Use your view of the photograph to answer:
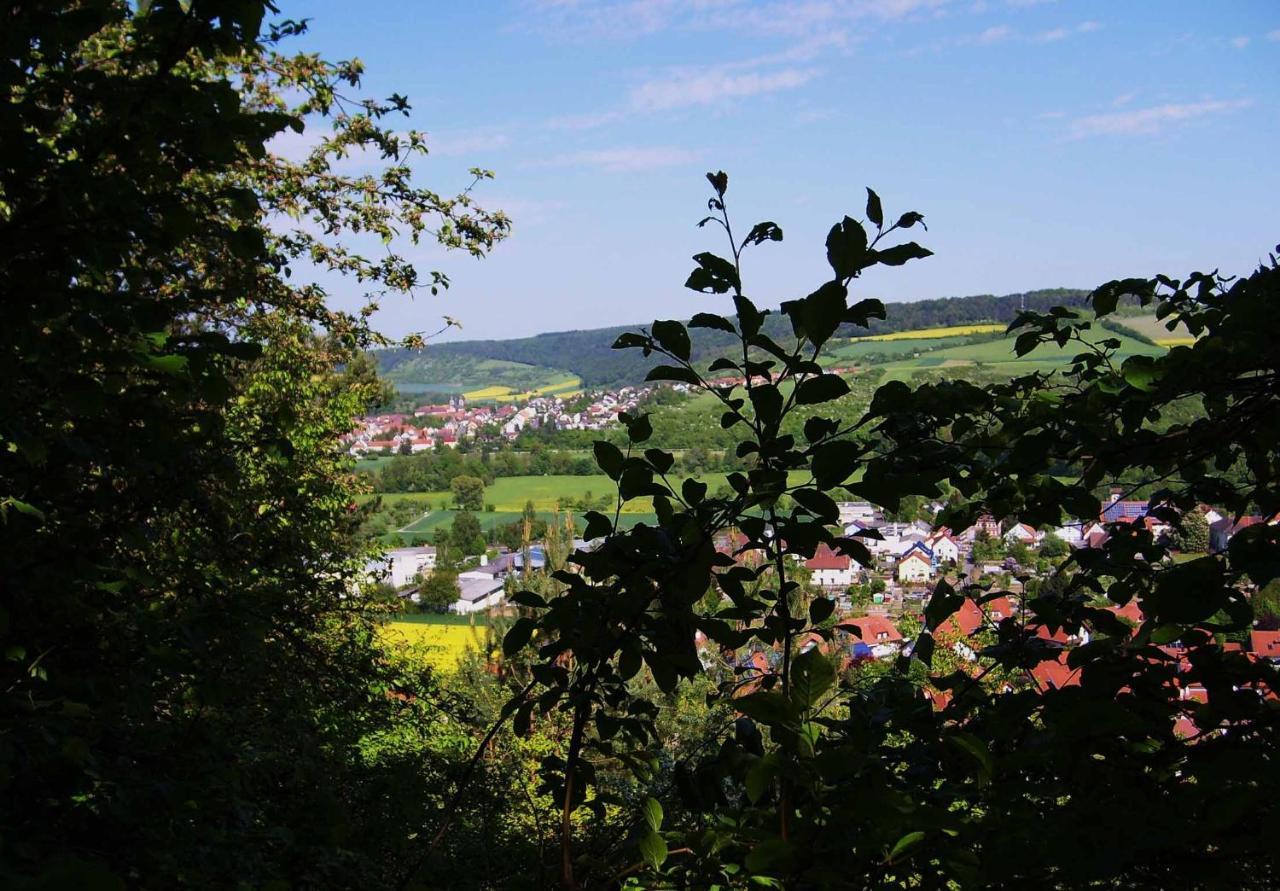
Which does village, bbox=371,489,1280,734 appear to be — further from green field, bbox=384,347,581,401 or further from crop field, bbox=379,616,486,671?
green field, bbox=384,347,581,401

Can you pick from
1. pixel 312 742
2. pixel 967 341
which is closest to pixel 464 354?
pixel 967 341

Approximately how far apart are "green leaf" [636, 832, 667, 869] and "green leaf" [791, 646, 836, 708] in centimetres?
22

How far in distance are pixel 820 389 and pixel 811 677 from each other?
354 millimetres

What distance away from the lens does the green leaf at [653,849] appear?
38.7 inches

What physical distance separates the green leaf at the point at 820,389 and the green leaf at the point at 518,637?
1.51ft

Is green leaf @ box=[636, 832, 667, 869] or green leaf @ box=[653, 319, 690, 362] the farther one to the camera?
green leaf @ box=[653, 319, 690, 362]

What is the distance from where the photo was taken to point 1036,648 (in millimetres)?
1550

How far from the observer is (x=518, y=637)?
49.3 inches

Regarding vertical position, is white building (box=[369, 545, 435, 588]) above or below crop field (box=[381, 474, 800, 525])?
below

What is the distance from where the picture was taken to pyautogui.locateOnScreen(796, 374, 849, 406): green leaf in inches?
44.2

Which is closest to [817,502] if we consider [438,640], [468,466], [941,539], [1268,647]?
[1268,647]

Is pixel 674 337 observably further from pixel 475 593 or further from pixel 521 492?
pixel 521 492

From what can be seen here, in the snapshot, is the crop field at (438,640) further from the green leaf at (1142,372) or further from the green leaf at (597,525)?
the green leaf at (1142,372)

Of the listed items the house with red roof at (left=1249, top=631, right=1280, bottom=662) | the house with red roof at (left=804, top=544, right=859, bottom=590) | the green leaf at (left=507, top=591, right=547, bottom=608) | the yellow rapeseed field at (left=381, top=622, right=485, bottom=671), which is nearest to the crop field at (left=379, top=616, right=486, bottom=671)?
the yellow rapeseed field at (left=381, top=622, right=485, bottom=671)
